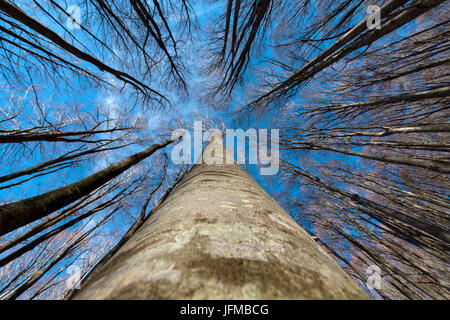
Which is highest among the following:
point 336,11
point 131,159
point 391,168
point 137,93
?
point 336,11

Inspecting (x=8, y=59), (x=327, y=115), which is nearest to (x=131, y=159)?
(x=8, y=59)

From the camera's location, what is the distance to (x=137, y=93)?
3451 mm

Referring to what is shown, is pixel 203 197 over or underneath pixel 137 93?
underneath

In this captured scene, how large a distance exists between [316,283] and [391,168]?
871cm

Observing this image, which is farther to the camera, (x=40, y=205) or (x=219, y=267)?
(x=40, y=205)

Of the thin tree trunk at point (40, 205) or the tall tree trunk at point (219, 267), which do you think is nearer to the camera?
the tall tree trunk at point (219, 267)

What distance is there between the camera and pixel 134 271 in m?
0.39

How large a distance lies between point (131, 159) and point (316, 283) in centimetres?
217

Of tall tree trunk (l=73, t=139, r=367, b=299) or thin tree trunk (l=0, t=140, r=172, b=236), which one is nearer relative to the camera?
tall tree trunk (l=73, t=139, r=367, b=299)
